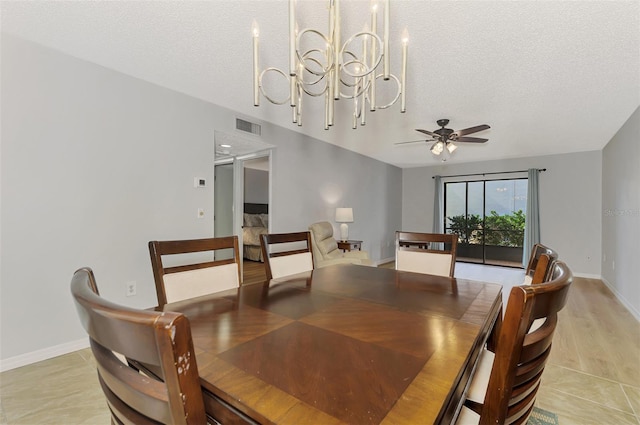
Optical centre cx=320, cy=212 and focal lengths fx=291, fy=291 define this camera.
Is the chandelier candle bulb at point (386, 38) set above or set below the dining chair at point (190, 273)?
above

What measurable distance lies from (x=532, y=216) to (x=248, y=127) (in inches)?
227

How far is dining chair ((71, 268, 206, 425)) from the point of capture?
0.42 metres

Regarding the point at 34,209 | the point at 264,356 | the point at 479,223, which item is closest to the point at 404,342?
the point at 264,356

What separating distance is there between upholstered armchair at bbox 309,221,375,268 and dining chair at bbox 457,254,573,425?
3.28m

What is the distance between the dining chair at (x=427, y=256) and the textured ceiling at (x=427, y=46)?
1.43 meters

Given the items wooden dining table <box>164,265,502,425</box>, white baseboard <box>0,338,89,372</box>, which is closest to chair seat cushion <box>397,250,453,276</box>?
wooden dining table <box>164,265,502,425</box>

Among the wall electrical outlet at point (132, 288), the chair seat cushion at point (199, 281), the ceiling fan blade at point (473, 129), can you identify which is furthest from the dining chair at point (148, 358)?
the ceiling fan blade at point (473, 129)

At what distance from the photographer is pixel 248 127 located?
373 centimetres

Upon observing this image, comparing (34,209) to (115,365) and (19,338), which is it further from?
(115,365)

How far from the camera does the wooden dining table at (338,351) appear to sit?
577mm

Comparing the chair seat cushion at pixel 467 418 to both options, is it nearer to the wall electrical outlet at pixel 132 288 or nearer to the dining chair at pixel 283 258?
the dining chair at pixel 283 258

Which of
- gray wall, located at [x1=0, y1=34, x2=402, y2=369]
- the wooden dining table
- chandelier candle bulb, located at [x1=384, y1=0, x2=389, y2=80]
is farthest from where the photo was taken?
gray wall, located at [x1=0, y1=34, x2=402, y2=369]

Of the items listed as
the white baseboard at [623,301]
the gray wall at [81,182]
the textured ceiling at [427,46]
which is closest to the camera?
the textured ceiling at [427,46]

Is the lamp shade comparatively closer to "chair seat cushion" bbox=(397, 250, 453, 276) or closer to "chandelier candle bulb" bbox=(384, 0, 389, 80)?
"chair seat cushion" bbox=(397, 250, 453, 276)
